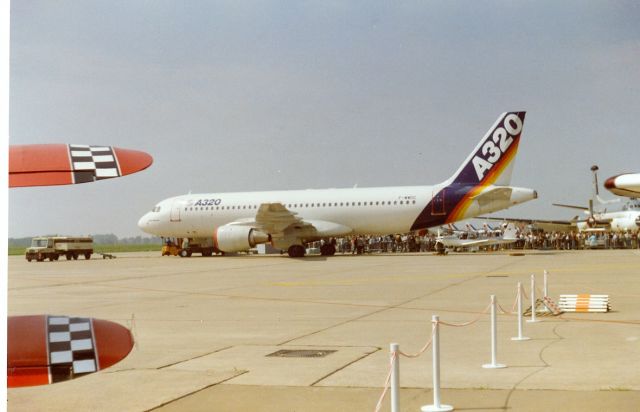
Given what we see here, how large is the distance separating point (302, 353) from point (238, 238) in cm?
2975

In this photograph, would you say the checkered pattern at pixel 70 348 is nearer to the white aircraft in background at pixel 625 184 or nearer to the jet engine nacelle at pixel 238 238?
the white aircraft in background at pixel 625 184

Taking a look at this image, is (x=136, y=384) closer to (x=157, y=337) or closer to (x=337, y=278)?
(x=157, y=337)

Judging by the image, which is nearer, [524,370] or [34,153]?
[34,153]

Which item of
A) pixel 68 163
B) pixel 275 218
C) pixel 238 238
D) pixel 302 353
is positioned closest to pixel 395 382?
pixel 68 163

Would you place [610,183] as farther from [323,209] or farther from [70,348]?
[323,209]

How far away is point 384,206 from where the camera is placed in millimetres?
39469

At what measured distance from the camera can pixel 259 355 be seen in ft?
31.4

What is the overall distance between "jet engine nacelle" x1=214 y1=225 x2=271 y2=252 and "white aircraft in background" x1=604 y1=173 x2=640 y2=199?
28.6m

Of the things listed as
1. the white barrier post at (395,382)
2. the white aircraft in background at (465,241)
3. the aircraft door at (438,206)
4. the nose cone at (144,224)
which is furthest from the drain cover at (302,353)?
the nose cone at (144,224)

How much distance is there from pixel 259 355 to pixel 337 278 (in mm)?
14047

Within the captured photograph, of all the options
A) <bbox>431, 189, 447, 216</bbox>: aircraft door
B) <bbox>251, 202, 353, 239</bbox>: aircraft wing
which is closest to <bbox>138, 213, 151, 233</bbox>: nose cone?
<bbox>251, 202, 353, 239</bbox>: aircraft wing

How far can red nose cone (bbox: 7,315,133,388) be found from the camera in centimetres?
486

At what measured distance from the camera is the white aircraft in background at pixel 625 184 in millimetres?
11367

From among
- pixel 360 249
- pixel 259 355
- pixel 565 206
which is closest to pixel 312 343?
pixel 259 355
